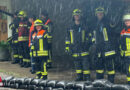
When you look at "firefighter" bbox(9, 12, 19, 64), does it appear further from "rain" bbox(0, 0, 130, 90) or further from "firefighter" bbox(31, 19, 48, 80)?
"firefighter" bbox(31, 19, 48, 80)

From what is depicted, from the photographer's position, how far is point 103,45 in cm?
700

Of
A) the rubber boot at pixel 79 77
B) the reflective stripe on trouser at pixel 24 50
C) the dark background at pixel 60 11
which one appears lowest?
the rubber boot at pixel 79 77

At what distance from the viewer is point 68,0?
1005cm

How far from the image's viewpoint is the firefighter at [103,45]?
696 centimetres

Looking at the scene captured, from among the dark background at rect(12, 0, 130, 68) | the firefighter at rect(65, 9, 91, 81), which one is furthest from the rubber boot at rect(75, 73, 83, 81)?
the dark background at rect(12, 0, 130, 68)

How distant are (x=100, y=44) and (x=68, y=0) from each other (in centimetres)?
350

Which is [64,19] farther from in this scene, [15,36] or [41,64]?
[41,64]

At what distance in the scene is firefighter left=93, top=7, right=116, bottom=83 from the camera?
6.96 metres

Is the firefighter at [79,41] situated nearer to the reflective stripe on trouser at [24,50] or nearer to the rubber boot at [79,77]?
the rubber boot at [79,77]

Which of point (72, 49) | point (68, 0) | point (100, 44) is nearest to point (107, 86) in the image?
point (100, 44)

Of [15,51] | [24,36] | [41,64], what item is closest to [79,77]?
[41,64]

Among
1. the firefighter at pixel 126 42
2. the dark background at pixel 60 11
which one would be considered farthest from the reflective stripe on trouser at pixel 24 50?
the firefighter at pixel 126 42

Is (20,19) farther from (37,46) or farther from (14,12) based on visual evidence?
(37,46)

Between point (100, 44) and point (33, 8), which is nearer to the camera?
point (100, 44)
